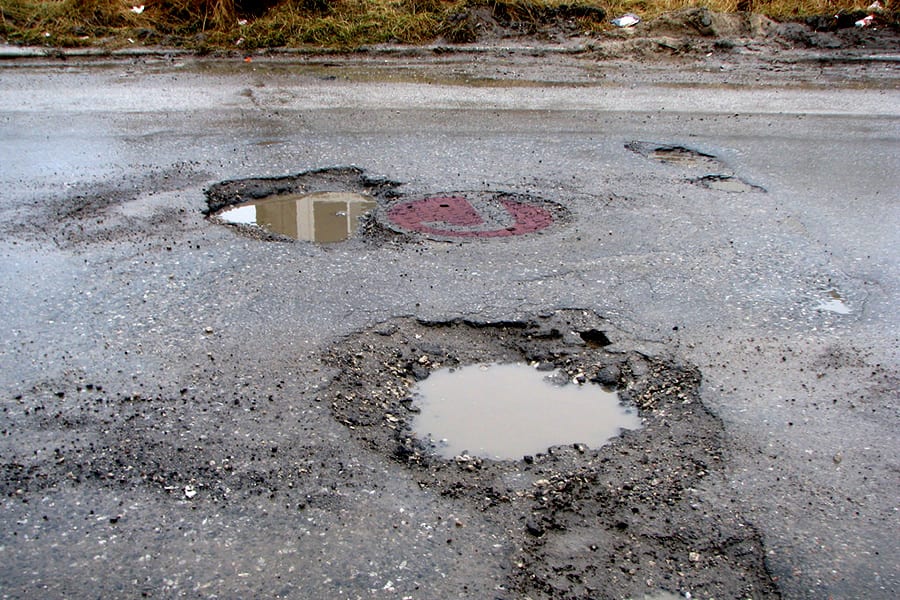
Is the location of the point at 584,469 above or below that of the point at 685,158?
below

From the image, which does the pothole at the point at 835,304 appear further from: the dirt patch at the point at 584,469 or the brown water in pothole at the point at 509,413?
the brown water in pothole at the point at 509,413

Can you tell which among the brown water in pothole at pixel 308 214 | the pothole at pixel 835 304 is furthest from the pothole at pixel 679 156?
the brown water in pothole at pixel 308 214

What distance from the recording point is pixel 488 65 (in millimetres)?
11609

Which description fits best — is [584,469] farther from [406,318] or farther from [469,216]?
[469,216]

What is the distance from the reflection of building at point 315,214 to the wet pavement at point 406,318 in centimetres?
13

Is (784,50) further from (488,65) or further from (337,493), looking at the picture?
(337,493)

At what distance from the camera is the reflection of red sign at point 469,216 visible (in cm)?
606

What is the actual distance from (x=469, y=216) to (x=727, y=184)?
232 cm

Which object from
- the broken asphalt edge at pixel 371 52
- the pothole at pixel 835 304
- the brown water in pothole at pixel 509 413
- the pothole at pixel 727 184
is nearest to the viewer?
the brown water in pothole at pixel 509 413

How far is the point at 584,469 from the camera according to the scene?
366 centimetres

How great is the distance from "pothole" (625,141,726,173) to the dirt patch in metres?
3.23

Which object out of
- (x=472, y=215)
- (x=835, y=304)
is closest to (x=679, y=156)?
(x=472, y=215)

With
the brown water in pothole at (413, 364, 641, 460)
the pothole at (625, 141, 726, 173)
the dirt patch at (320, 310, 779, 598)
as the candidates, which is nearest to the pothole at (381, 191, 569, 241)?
the dirt patch at (320, 310, 779, 598)

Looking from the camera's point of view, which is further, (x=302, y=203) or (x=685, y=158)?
(x=685, y=158)
